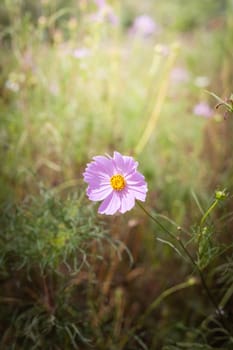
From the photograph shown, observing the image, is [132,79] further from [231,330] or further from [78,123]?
[231,330]

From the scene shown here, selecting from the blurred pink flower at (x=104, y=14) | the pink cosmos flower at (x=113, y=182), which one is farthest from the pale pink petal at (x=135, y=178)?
the blurred pink flower at (x=104, y=14)

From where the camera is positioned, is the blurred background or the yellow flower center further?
the blurred background

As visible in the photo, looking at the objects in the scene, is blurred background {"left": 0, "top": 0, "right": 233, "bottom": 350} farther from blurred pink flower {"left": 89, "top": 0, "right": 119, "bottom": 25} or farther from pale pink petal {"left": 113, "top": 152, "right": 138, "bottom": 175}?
pale pink petal {"left": 113, "top": 152, "right": 138, "bottom": 175}

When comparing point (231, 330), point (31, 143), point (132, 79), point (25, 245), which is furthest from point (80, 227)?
point (132, 79)

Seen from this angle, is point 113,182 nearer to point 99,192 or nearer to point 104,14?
point 99,192

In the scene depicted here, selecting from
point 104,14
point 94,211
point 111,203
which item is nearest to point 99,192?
point 111,203

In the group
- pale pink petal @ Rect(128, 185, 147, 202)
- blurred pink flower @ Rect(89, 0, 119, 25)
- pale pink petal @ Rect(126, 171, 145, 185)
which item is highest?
blurred pink flower @ Rect(89, 0, 119, 25)

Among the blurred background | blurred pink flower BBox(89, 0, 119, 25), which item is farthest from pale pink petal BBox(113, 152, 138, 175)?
blurred pink flower BBox(89, 0, 119, 25)
